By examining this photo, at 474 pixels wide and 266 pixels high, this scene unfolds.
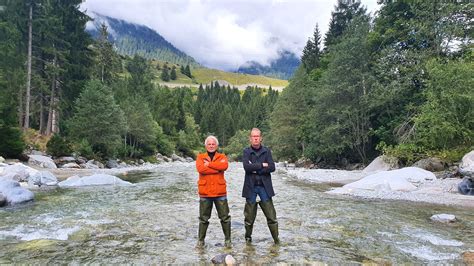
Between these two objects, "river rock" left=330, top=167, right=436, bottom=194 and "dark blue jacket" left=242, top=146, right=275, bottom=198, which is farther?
"river rock" left=330, top=167, right=436, bottom=194

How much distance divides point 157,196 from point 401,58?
27316 millimetres

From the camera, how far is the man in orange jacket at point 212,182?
7719 millimetres

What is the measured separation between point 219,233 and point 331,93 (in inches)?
1291

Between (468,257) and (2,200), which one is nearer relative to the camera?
(468,257)

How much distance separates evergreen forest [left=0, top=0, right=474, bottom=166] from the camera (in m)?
25.9

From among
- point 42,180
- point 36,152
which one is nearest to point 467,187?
point 42,180

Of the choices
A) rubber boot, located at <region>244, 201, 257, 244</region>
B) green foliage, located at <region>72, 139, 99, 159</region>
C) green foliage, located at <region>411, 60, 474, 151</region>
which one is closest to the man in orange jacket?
rubber boot, located at <region>244, 201, 257, 244</region>

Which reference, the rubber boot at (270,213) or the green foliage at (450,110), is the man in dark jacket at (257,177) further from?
the green foliage at (450,110)

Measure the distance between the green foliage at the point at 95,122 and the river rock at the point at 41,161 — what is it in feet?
28.8

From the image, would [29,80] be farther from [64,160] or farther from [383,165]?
[383,165]

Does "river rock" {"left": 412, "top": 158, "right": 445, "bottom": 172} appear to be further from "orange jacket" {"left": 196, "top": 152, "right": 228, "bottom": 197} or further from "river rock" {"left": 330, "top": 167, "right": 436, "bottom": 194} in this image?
"orange jacket" {"left": 196, "top": 152, "right": 228, "bottom": 197}

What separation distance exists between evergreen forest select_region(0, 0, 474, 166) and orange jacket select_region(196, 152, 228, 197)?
20302 mm

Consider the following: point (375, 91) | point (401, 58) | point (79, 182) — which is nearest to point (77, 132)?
point (79, 182)

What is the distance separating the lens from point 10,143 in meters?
28.4
